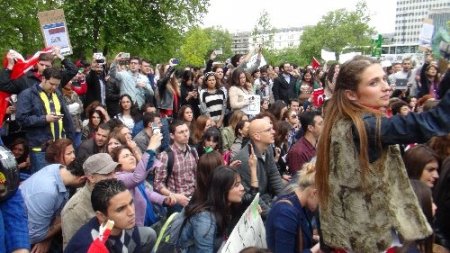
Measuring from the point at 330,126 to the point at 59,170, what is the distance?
10.1 ft

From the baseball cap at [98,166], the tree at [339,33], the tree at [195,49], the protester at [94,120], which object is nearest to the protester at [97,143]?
the protester at [94,120]

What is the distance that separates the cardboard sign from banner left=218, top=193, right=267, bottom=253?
18.9 feet

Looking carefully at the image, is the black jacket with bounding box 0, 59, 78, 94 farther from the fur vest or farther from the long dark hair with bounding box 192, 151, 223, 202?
the fur vest

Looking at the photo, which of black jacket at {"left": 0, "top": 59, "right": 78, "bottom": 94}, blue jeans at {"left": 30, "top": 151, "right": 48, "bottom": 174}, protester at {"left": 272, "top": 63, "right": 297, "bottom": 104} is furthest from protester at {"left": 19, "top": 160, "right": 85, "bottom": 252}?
protester at {"left": 272, "top": 63, "right": 297, "bottom": 104}

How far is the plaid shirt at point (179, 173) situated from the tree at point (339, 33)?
68.8m

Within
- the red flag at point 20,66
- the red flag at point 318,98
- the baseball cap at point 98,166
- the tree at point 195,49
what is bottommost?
the tree at point 195,49

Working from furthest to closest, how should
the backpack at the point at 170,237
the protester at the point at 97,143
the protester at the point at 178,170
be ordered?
1. the protester at the point at 97,143
2. the protester at the point at 178,170
3. the backpack at the point at 170,237

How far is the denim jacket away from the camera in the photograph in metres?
3.81

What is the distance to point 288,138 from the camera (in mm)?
7938

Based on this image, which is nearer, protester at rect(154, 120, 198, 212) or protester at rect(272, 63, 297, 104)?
protester at rect(154, 120, 198, 212)

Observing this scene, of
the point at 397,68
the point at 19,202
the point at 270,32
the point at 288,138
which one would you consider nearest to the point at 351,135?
the point at 19,202

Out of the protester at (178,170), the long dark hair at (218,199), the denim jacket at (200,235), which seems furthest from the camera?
the protester at (178,170)

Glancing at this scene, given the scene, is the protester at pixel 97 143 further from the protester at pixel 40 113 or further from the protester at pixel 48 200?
the protester at pixel 48 200

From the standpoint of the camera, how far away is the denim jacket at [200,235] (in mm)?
3809
